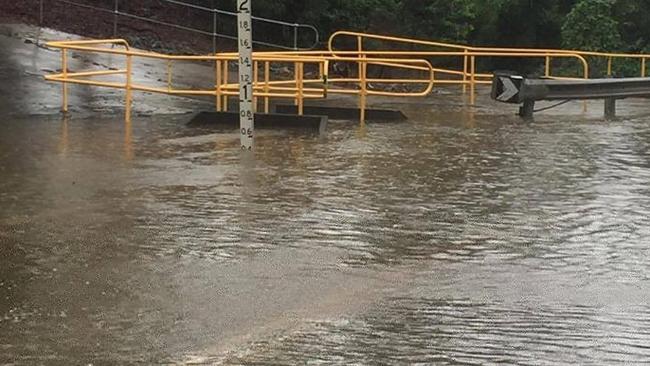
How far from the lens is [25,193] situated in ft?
32.8

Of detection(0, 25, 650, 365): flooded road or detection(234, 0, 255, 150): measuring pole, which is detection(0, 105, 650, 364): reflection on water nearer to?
detection(0, 25, 650, 365): flooded road

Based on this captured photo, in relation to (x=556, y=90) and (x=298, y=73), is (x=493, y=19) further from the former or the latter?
(x=298, y=73)

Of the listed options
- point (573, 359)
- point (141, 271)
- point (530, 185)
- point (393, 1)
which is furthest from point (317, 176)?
point (393, 1)

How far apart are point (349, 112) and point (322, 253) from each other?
9328 mm

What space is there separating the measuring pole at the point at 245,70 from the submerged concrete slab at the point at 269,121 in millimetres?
1896

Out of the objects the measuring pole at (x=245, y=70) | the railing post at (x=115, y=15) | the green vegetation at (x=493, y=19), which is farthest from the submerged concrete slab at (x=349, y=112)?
the green vegetation at (x=493, y=19)

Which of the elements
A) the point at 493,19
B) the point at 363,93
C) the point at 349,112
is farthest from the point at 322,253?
the point at 493,19

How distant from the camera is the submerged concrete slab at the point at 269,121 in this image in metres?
15.5

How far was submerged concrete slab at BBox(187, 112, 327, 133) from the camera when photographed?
1548 centimetres

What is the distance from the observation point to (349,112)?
17.1m

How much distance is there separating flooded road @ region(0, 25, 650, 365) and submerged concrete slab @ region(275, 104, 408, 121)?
118 inches

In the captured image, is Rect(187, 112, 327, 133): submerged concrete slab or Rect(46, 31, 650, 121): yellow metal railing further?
Rect(46, 31, 650, 121): yellow metal railing

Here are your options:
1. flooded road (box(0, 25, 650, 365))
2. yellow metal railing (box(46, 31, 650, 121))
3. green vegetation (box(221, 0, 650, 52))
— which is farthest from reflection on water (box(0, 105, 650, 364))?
green vegetation (box(221, 0, 650, 52))

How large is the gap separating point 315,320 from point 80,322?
4.21ft
